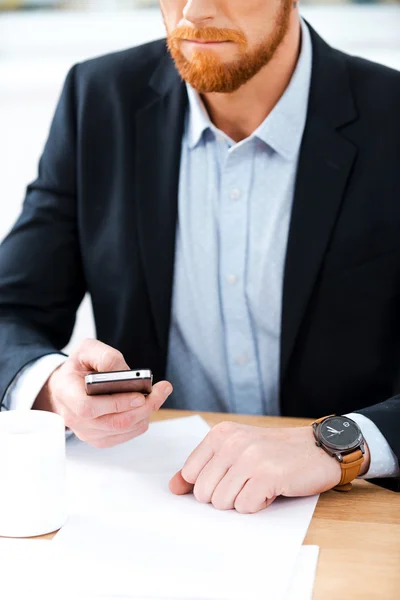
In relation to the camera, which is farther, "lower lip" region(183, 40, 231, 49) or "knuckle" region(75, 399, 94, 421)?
"lower lip" region(183, 40, 231, 49)

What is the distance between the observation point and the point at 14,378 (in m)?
1.36

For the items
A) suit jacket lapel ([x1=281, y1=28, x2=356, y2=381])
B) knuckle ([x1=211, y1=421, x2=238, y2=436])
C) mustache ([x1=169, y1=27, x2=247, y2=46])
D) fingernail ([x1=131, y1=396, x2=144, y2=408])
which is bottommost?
knuckle ([x1=211, y1=421, x2=238, y2=436])

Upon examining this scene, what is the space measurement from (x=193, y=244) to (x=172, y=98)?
284 millimetres

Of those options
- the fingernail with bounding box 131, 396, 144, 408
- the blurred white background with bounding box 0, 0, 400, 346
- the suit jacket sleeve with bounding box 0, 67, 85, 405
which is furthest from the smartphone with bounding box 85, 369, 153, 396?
the blurred white background with bounding box 0, 0, 400, 346

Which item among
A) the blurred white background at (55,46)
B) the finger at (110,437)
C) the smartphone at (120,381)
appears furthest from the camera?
the blurred white background at (55,46)

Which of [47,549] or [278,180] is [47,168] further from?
[47,549]

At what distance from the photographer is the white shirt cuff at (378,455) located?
1.17 m

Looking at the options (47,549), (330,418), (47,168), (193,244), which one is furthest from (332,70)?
(47,549)

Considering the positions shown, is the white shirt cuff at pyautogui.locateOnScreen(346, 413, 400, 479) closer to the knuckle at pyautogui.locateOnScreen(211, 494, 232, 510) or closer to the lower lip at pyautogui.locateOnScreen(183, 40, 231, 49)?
the knuckle at pyautogui.locateOnScreen(211, 494, 232, 510)

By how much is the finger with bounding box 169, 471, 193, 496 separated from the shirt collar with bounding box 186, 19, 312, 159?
2.38 feet

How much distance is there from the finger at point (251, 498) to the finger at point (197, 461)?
0.22 feet

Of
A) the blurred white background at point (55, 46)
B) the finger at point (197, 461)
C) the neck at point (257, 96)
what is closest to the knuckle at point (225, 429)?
the finger at point (197, 461)

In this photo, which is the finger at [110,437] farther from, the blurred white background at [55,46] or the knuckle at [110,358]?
the blurred white background at [55,46]

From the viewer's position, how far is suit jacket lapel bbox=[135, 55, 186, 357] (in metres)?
1.63
